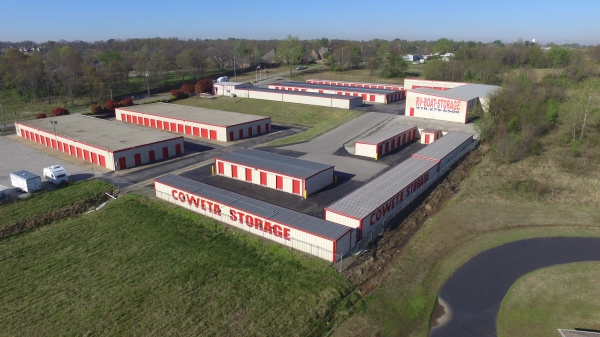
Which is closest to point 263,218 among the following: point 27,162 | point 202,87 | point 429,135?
point 429,135

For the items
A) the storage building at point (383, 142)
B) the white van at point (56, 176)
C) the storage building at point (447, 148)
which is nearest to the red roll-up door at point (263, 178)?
the storage building at point (383, 142)

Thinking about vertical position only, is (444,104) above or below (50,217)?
above

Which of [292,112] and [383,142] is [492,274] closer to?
[383,142]

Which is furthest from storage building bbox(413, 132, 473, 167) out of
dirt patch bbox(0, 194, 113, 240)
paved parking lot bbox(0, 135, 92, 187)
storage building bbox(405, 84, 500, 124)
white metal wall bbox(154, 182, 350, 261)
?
paved parking lot bbox(0, 135, 92, 187)

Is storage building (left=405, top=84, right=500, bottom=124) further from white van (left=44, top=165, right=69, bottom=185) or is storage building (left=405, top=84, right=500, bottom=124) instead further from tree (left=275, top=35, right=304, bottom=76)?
tree (left=275, top=35, right=304, bottom=76)

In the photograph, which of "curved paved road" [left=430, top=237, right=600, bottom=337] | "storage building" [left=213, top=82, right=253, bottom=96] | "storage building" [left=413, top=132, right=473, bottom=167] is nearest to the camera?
"curved paved road" [left=430, top=237, right=600, bottom=337]

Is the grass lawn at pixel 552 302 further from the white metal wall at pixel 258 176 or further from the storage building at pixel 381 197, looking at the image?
the white metal wall at pixel 258 176

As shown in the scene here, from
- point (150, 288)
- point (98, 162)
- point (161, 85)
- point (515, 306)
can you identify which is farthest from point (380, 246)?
point (161, 85)
